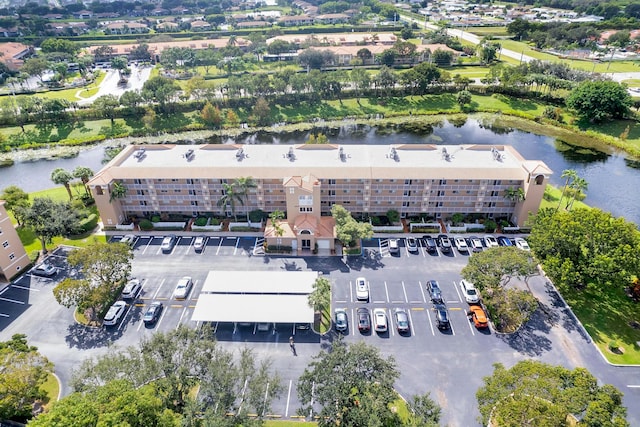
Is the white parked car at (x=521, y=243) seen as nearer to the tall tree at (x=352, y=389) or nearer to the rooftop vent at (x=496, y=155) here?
the rooftop vent at (x=496, y=155)

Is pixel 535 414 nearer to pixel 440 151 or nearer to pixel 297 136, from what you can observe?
pixel 440 151

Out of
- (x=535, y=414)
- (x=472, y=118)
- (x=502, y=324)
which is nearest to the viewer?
(x=535, y=414)

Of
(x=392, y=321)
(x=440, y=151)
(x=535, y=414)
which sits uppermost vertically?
(x=440, y=151)

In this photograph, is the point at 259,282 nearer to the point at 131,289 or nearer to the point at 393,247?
the point at 131,289

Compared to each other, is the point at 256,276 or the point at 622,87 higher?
the point at 622,87

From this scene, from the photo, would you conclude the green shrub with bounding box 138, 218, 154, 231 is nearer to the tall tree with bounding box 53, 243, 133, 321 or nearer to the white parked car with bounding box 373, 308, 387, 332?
the tall tree with bounding box 53, 243, 133, 321

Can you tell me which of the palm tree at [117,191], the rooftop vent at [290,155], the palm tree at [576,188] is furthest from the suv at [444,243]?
the palm tree at [117,191]

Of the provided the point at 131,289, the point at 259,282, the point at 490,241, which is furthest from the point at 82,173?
the point at 490,241

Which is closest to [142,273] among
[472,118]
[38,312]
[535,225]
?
[38,312]
